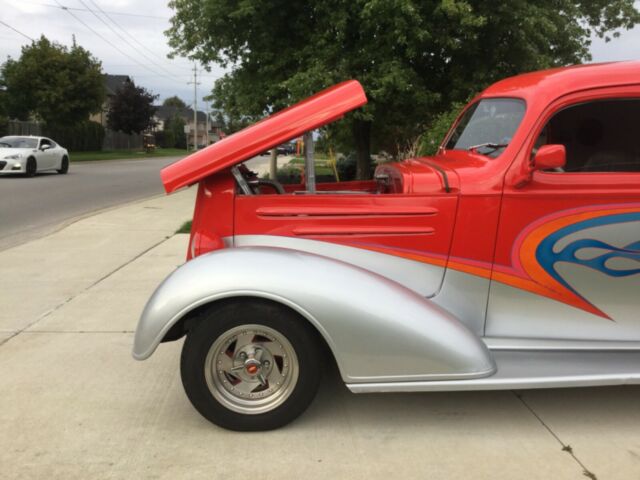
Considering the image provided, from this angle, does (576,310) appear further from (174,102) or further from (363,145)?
(174,102)

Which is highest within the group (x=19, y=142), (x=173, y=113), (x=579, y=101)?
(x=173, y=113)

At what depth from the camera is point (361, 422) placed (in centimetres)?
314

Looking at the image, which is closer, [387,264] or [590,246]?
[590,246]

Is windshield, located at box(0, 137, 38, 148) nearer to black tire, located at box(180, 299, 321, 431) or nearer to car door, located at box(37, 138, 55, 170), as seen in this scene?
car door, located at box(37, 138, 55, 170)

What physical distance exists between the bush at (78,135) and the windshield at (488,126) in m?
35.1

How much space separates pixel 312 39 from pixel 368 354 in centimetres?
1104

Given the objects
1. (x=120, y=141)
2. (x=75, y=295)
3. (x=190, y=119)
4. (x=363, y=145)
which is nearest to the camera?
(x=75, y=295)

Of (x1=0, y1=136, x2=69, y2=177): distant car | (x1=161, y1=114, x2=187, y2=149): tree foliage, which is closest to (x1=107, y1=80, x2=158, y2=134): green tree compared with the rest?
(x1=161, y1=114, x2=187, y2=149): tree foliage

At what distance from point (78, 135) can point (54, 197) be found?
1125 inches

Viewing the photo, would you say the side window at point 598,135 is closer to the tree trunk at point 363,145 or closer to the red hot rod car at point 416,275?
the red hot rod car at point 416,275

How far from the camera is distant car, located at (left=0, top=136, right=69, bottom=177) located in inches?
714

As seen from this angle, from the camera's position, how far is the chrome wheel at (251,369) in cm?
295

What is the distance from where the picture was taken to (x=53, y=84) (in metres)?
32.6

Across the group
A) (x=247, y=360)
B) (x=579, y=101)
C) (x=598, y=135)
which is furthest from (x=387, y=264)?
(x=598, y=135)
